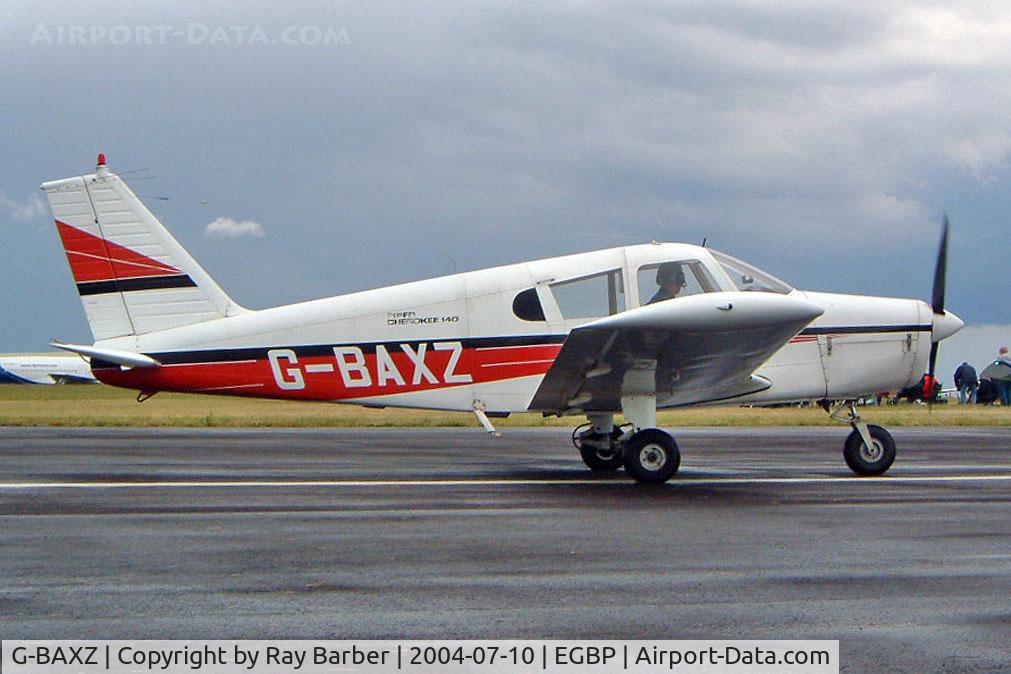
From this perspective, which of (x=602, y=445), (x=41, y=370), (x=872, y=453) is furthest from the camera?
(x=41, y=370)

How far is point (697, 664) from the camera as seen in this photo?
15.2ft

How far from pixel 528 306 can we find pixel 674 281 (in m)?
1.49

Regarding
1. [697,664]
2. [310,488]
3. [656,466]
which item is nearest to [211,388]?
[310,488]

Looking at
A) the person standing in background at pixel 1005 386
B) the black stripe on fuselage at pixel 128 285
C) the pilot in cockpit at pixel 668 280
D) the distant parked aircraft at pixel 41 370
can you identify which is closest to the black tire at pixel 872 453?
the pilot in cockpit at pixel 668 280

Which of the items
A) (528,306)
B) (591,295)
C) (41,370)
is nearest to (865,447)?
(591,295)

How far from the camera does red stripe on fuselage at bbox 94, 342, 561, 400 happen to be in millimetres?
11711

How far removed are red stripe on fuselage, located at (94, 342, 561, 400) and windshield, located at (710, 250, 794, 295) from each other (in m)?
1.88

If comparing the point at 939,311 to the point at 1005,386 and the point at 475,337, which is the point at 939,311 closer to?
the point at 475,337

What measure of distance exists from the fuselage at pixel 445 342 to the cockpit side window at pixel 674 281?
7 centimetres

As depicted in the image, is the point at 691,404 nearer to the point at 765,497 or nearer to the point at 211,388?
the point at 765,497

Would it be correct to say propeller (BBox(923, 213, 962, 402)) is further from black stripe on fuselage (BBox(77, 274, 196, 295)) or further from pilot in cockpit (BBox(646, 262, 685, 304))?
black stripe on fuselage (BBox(77, 274, 196, 295))

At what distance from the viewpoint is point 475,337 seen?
11750 millimetres

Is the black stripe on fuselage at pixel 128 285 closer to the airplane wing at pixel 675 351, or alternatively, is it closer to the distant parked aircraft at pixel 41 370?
the airplane wing at pixel 675 351

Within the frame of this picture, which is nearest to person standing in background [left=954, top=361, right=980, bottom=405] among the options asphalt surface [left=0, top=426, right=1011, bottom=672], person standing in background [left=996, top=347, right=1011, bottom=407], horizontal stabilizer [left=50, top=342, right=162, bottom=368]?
person standing in background [left=996, top=347, right=1011, bottom=407]
